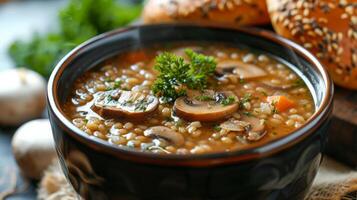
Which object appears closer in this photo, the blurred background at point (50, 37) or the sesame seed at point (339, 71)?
the sesame seed at point (339, 71)

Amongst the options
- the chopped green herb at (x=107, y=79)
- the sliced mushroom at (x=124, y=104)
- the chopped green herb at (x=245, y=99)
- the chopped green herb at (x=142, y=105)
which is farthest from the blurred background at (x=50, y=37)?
the chopped green herb at (x=245, y=99)

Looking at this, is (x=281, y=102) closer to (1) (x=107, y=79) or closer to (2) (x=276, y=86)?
(2) (x=276, y=86)

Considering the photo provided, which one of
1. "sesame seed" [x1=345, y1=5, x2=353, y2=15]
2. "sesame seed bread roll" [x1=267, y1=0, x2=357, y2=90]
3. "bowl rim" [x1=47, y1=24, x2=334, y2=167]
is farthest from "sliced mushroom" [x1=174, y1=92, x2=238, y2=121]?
"sesame seed" [x1=345, y1=5, x2=353, y2=15]

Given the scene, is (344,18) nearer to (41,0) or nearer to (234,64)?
(234,64)

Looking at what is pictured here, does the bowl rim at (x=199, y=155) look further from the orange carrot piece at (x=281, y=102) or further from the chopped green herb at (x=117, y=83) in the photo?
the chopped green herb at (x=117, y=83)

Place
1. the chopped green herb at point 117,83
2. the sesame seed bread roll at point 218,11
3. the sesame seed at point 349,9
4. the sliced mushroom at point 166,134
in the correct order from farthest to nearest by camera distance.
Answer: the sesame seed bread roll at point 218,11, the sesame seed at point 349,9, the chopped green herb at point 117,83, the sliced mushroom at point 166,134
